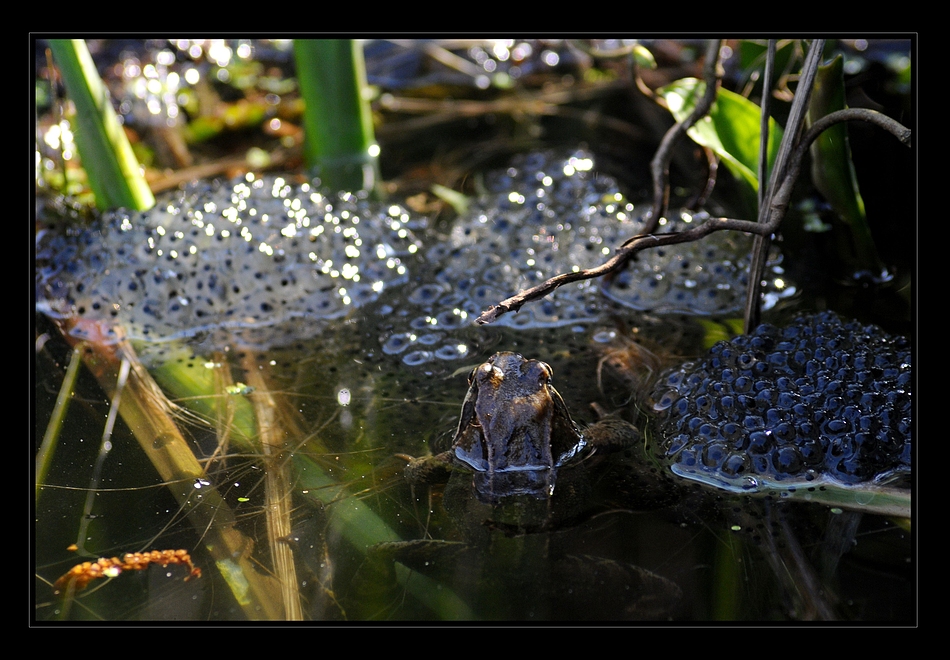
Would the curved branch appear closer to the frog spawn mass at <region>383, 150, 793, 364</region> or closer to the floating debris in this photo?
→ the frog spawn mass at <region>383, 150, 793, 364</region>

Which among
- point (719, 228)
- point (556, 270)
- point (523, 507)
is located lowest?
→ point (523, 507)

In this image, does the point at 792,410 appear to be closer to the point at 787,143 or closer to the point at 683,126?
the point at 787,143

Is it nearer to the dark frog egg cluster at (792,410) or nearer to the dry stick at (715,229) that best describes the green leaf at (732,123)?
the dry stick at (715,229)

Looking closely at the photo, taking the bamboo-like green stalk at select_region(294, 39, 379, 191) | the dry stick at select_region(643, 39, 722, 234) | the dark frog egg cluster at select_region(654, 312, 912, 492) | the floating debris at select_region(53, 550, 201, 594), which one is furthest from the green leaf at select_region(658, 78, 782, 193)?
the floating debris at select_region(53, 550, 201, 594)

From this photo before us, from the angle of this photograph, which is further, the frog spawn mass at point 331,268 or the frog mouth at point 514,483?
the frog spawn mass at point 331,268

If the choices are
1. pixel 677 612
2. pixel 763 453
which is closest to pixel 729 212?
pixel 763 453

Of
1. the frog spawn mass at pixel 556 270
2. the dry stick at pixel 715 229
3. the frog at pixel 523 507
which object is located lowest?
the frog at pixel 523 507

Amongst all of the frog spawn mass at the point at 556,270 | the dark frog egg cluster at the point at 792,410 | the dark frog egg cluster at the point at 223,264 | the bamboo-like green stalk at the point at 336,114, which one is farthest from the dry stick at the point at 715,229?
the bamboo-like green stalk at the point at 336,114

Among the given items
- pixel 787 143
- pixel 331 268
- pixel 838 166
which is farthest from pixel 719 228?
pixel 331 268
